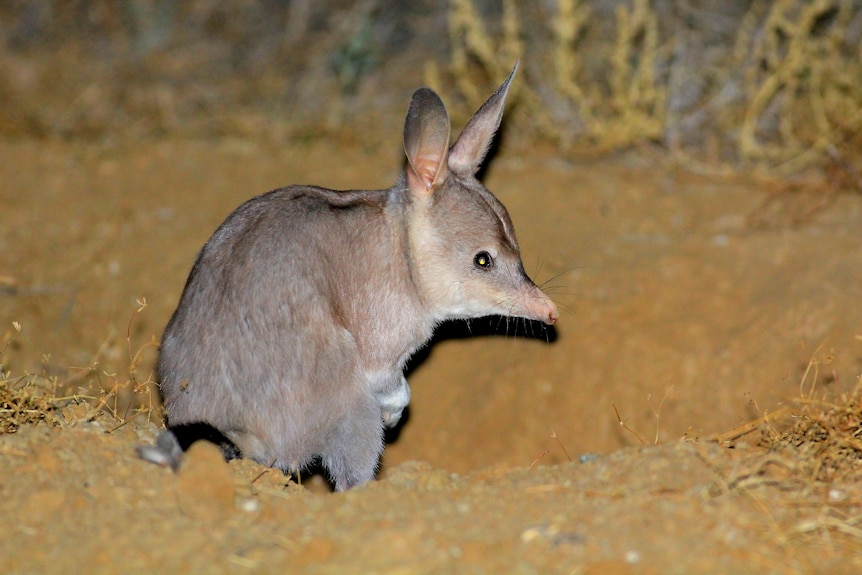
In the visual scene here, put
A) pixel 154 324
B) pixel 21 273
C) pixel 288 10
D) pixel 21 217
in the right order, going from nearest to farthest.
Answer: pixel 154 324 → pixel 21 273 → pixel 21 217 → pixel 288 10

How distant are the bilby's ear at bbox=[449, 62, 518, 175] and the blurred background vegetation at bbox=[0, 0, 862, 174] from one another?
2.43 metres

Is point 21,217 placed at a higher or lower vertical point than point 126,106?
lower

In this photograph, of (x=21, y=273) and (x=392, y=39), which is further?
(x=392, y=39)

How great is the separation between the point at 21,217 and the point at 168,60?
2812mm

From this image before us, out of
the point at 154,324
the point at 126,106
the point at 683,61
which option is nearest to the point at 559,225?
the point at 683,61

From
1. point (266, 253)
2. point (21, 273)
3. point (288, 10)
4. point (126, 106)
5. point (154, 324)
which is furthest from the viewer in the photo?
point (288, 10)

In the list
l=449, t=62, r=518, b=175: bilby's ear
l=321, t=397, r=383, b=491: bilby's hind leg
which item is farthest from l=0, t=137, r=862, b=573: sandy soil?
l=449, t=62, r=518, b=175: bilby's ear

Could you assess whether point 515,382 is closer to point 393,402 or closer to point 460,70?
point 393,402

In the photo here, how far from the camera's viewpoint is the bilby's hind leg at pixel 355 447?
4.55m

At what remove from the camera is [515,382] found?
6.63 meters

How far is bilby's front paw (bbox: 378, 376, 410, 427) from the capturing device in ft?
16.8

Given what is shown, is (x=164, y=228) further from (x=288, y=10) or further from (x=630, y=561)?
(x=630, y=561)

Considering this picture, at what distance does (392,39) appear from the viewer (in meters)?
9.92

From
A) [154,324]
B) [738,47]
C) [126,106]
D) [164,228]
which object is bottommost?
[154,324]
